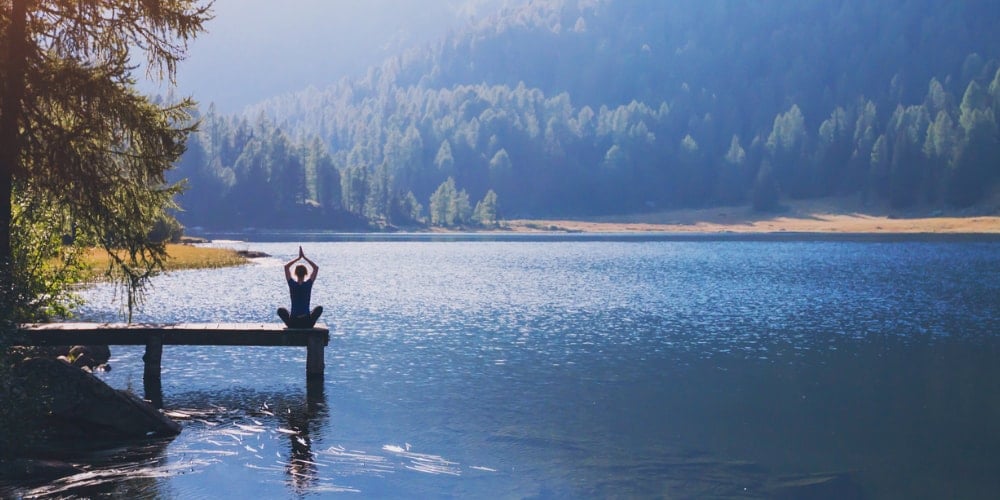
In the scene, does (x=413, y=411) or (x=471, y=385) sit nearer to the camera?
(x=413, y=411)

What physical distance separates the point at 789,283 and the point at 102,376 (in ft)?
182

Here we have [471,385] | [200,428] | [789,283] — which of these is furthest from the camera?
[789,283]

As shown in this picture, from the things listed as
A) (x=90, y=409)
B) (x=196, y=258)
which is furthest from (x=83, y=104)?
(x=196, y=258)

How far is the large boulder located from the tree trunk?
10.8 feet

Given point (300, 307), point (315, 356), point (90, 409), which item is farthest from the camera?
point (315, 356)

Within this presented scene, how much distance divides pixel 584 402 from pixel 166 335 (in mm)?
14252

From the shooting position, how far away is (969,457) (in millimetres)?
20938

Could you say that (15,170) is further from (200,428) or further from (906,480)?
(906,480)

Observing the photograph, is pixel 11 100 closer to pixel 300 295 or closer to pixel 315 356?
pixel 300 295

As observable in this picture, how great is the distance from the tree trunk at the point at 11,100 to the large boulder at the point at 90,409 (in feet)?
10.8

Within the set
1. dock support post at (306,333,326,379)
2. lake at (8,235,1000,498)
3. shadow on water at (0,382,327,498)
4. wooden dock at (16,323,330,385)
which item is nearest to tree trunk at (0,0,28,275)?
shadow on water at (0,382,327,498)

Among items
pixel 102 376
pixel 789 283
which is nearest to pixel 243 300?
pixel 102 376

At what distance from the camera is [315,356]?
29.8 m

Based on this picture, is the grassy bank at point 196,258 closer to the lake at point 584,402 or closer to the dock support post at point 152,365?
the lake at point 584,402
